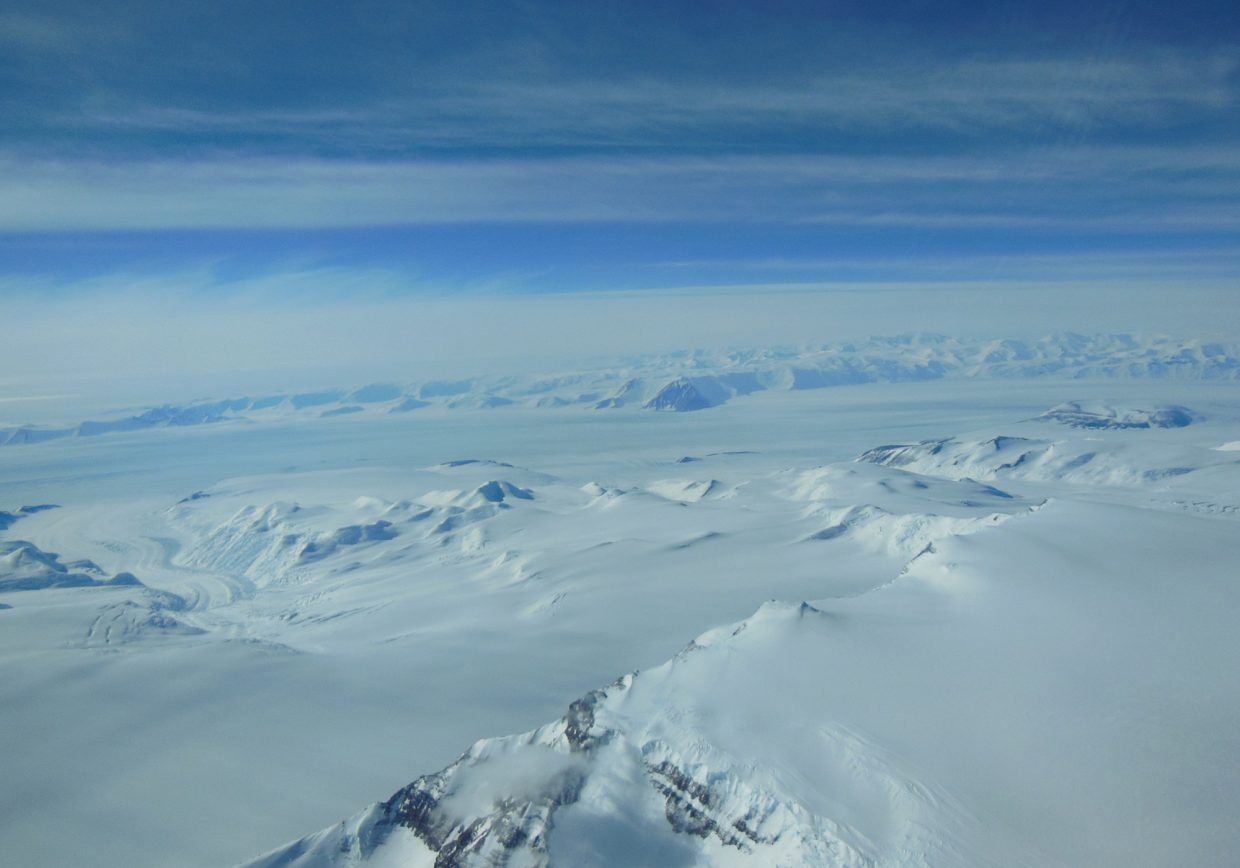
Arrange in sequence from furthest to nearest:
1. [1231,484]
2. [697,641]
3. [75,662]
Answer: [1231,484] → [75,662] → [697,641]

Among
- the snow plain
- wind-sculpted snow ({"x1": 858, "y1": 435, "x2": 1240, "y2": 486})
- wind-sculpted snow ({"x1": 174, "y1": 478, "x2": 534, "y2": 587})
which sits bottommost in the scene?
wind-sculpted snow ({"x1": 858, "y1": 435, "x2": 1240, "y2": 486})

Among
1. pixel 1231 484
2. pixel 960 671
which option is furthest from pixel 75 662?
pixel 1231 484

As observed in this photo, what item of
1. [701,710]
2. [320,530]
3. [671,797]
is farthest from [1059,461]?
[671,797]

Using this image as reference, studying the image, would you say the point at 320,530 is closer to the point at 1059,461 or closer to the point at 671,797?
the point at 671,797

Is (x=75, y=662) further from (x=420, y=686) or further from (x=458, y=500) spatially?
(x=458, y=500)

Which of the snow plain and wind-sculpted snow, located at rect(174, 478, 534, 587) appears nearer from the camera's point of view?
the snow plain

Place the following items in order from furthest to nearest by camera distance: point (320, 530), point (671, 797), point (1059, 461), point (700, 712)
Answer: point (1059, 461) → point (320, 530) → point (700, 712) → point (671, 797)

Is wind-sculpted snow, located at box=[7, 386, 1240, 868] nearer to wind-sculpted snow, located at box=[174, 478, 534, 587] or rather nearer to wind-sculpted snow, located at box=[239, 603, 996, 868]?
wind-sculpted snow, located at box=[239, 603, 996, 868]

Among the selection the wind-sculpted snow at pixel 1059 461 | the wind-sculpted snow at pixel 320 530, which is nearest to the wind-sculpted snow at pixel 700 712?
the wind-sculpted snow at pixel 320 530

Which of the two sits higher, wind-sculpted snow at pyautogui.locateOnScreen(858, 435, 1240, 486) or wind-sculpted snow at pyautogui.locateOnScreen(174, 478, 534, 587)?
wind-sculpted snow at pyautogui.locateOnScreen(174, 478, 534, 587)

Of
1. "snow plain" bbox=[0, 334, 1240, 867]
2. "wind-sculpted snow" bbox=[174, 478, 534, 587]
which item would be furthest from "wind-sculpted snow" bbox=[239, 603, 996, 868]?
"wind-sculpted snow" bbox=[174, 478, 534, 587]

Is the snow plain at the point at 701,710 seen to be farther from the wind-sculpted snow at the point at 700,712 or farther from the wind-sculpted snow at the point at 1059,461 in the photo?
the wind-sculpted snow at the point at 1059,461
